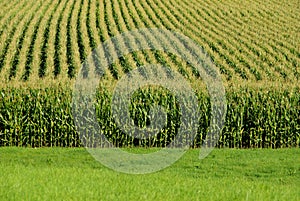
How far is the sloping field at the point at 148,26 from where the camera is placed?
3294cm

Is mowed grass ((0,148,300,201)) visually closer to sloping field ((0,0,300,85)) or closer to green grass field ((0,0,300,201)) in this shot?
green grass field ((0,0,300,201))

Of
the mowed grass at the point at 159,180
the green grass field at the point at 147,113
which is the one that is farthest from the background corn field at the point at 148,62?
the mowed grass at the point at 159,180

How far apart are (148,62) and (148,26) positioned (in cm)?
1082

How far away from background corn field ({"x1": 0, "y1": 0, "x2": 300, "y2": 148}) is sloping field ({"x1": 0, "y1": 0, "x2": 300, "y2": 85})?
0.26 feet

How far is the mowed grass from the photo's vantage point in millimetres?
10000

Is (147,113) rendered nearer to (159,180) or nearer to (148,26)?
(159,180)

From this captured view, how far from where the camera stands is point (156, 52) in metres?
Result: 36.5

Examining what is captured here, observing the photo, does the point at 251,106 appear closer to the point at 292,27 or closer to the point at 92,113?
the point at 92,113

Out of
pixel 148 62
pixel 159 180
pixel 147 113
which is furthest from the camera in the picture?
pixel 148 62

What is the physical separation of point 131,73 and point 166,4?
84.7 ft

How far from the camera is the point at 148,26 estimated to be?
44.4m

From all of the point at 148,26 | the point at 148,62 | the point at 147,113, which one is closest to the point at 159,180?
the point at 147,113

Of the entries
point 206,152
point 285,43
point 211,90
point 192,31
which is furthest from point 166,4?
point 206,152

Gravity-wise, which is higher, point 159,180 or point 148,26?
point 159,180
